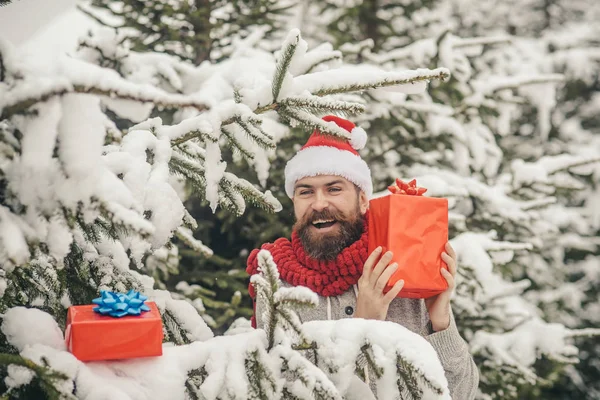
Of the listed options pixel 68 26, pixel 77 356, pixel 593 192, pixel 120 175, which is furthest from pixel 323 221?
pixel 593 192

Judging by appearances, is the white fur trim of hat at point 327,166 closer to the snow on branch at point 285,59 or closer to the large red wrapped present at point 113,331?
the snow on branch at point 285,59

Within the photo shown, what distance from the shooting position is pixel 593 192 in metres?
6.16

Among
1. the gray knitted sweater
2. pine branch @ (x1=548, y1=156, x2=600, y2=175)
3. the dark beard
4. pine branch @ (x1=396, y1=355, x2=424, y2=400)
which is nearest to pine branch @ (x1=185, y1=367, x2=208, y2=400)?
pine branch @ (x1=396, y1=355, x2=424, y2=400)

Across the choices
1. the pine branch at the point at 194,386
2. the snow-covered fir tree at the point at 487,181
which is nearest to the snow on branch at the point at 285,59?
the pine branch at the point at 194,386

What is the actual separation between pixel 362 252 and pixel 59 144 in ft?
4.48

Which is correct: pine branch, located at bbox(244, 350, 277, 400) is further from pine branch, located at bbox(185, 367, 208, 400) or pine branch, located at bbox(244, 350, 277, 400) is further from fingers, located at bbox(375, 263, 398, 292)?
fingers, located at bbox(375, 263, 398, 292)

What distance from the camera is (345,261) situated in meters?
2.13

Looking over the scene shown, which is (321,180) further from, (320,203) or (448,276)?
(448,276)

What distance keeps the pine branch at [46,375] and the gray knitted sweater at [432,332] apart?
0.94 metres

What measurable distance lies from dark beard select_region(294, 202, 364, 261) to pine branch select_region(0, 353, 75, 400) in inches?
49.7

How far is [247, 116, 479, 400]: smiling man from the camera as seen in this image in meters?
1.93

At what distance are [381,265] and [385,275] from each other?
0.04 metres

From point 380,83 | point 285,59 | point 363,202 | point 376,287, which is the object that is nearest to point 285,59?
point 285,59

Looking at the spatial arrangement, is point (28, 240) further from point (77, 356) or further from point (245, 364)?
point (245, 364)
